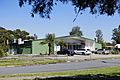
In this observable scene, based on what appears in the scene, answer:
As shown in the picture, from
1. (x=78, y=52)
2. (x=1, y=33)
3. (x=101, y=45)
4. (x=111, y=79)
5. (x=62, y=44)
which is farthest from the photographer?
(x=101, y=45)

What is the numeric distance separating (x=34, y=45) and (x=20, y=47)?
778 cm

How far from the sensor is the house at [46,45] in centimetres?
9194

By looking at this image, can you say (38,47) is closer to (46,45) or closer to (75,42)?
(46,45)

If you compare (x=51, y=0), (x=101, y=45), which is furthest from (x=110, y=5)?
(x=101, y=45)

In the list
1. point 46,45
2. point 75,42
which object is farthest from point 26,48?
point 75,42

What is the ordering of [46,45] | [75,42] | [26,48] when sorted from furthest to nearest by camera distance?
1. [75,42]
2. [26,48]
3. [46,45]

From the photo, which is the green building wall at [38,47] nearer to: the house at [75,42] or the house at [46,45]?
the house at [46,45]

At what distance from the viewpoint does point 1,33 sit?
Result: 9794 centimetres

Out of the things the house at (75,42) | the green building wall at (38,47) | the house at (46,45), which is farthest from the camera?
the house at (75,42)

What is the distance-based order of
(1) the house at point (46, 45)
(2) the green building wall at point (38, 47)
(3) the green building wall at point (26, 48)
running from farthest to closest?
1. (3) the green building wall at point (26, 48)
2. (1) the house at point (46, 45)
3. (2) the green building wall at point (38, 47)

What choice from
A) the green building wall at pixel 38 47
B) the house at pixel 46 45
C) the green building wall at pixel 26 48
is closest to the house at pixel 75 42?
the house at pixel 46 45

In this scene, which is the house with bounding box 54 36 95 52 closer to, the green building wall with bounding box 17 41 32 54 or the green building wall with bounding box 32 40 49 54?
the green building wall with bounding box 32 40 49 54

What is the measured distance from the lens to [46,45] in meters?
92.8

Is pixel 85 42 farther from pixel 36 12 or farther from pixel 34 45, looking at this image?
pixel 36 12
